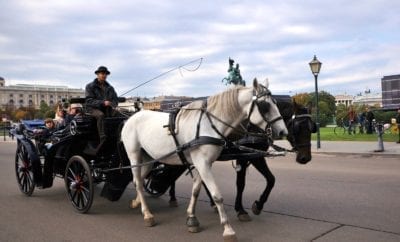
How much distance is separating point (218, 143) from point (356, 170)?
7.11m

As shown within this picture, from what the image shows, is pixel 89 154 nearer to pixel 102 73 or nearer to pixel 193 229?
pixel 102 73

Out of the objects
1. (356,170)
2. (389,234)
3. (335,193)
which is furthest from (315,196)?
(356,170)

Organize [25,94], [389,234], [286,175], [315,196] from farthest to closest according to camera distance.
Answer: [25,94] → [286,175] → [315,196] → [389,234]

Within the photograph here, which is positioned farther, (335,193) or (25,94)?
(25,94)

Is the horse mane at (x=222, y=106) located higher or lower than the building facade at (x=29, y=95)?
lower

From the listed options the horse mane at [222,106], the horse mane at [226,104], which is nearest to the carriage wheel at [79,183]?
the horse mane at [222,106]

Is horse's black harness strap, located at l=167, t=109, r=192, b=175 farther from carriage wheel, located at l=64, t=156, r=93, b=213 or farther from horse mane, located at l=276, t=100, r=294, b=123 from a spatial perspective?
carriage wheel, located at l=64, t=156, r=93, b=213

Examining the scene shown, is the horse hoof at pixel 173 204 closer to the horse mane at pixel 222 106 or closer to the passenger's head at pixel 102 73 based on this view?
the horse mane at pixel 222 106

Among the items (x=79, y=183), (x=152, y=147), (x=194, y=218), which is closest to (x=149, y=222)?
(x=194, y=218)

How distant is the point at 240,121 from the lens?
5273 millimetres

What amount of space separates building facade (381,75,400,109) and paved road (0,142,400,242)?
27079 mm

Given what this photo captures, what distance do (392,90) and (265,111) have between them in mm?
33535

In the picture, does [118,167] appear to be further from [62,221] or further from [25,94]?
[25,94]

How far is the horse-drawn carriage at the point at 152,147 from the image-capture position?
5.16 meters
